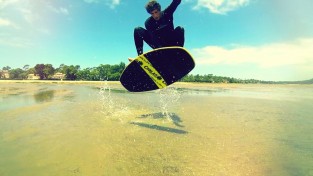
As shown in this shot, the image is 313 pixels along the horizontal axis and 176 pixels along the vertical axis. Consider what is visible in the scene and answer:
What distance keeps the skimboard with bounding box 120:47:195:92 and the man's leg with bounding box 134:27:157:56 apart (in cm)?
47

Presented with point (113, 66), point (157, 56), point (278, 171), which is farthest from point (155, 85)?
point (113, 66)

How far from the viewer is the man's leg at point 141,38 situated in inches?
298

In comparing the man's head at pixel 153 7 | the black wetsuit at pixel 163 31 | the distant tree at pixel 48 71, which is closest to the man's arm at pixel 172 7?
the black wetsuit at pixel 163 31

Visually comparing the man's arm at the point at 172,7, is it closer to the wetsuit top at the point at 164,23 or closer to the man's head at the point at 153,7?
the wetsuit top at the point at 164,23

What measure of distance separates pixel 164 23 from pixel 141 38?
99 cm

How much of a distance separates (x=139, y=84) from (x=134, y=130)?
92.2 inches

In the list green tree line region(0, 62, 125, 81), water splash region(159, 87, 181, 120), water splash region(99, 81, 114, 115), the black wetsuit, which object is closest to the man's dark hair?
the black wetsuit

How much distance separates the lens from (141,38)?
7.74 metres

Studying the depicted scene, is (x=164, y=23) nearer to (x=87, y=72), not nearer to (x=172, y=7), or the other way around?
(x=172, y=7)

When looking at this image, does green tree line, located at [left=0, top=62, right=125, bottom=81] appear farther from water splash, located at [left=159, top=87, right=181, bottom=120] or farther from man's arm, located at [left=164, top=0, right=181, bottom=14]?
man's arm, located at [left=164, top=0, right=181, bottom=14]

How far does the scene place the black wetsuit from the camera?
699 cm

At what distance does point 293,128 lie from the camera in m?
7.55

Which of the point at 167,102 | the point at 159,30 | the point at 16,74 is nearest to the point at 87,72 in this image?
the point at 16,74

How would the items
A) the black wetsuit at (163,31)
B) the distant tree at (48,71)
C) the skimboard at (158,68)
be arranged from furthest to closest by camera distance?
the distant tree at (48,71)
the skimboard at (158,68)
the black wetsuit at (163,31)
